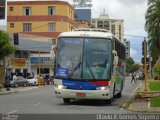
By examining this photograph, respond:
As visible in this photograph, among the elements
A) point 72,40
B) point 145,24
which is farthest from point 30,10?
point 72,40

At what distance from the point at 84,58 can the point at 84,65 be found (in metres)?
0.37

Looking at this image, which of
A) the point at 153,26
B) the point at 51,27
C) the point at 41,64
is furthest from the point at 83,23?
the point at 153,26

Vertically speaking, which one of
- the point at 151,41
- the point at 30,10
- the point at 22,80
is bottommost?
the point at 22,80

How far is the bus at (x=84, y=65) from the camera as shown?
85.0ft

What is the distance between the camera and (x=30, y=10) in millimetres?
100500

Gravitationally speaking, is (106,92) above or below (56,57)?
below

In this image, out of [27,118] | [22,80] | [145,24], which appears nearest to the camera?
[27,118]

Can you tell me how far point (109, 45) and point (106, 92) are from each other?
2.44m

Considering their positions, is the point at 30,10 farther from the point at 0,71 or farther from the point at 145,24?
the point at 0,71

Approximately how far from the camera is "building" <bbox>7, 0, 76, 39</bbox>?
9941cm

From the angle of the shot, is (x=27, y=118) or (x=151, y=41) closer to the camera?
(x=27, y=118)

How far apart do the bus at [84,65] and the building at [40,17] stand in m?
72.3

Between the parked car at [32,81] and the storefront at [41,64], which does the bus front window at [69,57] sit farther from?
the storefront at [41,64]

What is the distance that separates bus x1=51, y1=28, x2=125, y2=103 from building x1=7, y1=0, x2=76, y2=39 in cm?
7231
